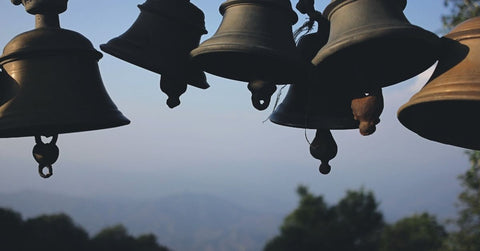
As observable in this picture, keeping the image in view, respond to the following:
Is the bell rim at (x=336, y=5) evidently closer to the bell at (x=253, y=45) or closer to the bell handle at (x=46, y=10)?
the bell at (x=253, y=45)

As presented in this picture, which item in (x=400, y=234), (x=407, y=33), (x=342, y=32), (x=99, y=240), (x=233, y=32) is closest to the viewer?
(x=407, y=33)

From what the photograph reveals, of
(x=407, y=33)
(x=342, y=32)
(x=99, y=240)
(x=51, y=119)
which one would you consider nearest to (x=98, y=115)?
(x=51, y=119)

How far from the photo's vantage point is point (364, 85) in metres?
2.76

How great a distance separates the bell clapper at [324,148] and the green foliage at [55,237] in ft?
25.7

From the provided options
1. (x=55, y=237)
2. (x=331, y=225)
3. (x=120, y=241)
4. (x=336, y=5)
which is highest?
(x=331, y=225)

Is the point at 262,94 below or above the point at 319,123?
below

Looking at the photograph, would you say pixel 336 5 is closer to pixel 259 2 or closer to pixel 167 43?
pixel 259 2

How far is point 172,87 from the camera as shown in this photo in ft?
9.94

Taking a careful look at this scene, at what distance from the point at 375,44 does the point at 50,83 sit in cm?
162

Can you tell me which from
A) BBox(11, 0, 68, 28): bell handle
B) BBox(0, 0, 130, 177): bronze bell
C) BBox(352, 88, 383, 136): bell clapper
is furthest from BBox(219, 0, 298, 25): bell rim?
BBox(11, 0, 68, 28): bell handle

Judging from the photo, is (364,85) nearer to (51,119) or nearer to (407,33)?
(407,33)

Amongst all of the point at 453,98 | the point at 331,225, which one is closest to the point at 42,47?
the point at 453,98

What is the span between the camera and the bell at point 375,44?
2363 mm

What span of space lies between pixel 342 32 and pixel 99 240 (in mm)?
9041
